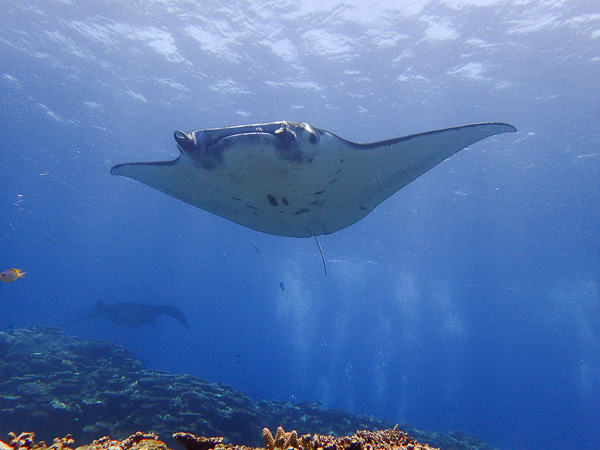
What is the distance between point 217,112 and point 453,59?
39.6 ft

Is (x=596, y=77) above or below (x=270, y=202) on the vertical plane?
A: above

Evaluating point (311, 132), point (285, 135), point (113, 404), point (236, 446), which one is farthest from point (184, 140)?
point (113, 404)

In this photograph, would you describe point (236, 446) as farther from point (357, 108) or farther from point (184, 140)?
point (357, 108)

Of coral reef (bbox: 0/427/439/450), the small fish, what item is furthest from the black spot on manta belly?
the small fish

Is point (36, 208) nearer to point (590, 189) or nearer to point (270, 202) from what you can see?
point (270, 202)

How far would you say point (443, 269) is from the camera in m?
34.8

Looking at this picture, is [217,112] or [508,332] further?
[508,332]

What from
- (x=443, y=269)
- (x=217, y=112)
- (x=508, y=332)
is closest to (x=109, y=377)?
(x=217, y=112)

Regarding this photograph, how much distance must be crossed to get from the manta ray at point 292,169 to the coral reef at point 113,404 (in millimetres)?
4021

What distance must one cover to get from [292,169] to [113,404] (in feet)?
25.4

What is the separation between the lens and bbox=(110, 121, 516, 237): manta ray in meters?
3.72

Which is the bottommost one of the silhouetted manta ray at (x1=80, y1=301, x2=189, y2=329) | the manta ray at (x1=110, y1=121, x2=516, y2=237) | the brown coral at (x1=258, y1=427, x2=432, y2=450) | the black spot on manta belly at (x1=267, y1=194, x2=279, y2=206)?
the silhouetted manta ray at (x1=80, y1=301, x2=189, y2=329)

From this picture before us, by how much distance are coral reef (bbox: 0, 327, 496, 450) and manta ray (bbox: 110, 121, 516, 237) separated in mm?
4021

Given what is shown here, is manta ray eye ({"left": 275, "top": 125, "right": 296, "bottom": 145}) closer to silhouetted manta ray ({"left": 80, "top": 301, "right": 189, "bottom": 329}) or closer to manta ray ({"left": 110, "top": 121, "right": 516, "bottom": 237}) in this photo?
manta ray ({"left": 110, "top": 121, "right": 516, "bottom": 237})
